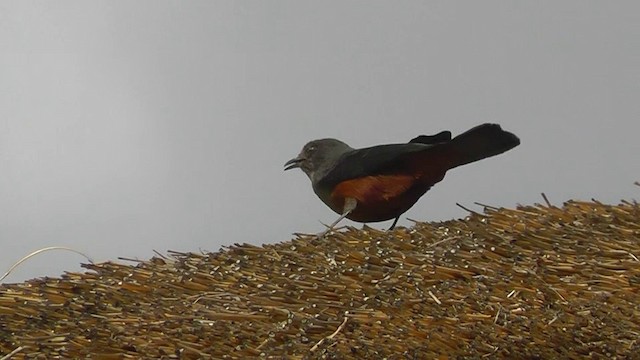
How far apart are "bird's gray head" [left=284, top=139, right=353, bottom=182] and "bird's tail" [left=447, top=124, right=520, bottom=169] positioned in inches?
35.4

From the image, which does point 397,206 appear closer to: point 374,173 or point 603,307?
point 374,173

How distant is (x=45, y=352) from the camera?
17.4 feet

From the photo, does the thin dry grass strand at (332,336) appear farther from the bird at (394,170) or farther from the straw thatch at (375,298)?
the bird at (394,170)

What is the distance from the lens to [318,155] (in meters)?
6.81

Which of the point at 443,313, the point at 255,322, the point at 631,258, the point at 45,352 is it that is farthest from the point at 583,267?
the point at 45,352

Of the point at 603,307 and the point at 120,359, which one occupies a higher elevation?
the point at 120,359

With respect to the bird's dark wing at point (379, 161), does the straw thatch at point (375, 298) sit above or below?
below

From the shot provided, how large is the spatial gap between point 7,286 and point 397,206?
6.24ft

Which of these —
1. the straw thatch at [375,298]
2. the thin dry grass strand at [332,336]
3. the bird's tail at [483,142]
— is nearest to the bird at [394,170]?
the bird's tail at [483,142]

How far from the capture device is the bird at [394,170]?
5.89 metres

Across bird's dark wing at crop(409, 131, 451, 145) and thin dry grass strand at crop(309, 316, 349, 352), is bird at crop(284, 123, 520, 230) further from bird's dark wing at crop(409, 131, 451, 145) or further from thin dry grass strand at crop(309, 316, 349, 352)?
thin dry grass strand at crop(309, 316, 349, 352)

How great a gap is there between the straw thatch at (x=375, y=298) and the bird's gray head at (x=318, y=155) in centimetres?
91

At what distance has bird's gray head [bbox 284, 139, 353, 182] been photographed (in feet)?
22.0

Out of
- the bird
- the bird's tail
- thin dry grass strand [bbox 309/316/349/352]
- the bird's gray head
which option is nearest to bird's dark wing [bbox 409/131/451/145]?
the bird
